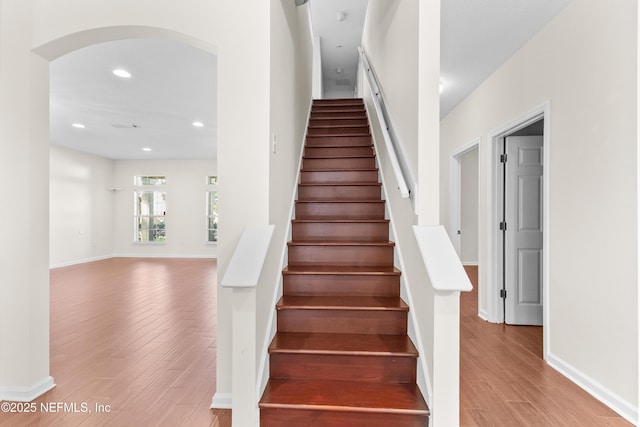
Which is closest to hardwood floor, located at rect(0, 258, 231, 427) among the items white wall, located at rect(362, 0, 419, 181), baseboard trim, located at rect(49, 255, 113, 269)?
white wall, located at rect(362, 0, 419, 181)

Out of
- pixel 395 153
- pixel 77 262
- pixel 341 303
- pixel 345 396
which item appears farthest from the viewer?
pixel 77 262

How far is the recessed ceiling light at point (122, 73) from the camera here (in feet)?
11.7

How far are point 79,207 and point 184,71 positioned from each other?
6.55 meters

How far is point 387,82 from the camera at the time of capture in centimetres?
309

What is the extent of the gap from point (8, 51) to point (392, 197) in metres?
2.90

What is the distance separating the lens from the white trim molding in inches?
80.5

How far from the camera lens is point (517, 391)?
7.39ft

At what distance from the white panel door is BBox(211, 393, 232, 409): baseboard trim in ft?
10.2

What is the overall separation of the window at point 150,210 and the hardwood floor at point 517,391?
8815mm

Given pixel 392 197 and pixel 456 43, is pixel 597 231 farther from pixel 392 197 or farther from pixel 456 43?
pixel 456 43

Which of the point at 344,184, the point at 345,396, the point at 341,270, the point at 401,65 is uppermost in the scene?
the point at 401,65

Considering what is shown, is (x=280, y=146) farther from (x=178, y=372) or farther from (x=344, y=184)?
(x=178, y=372)

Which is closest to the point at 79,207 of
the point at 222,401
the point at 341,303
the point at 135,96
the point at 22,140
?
the point at 135,96

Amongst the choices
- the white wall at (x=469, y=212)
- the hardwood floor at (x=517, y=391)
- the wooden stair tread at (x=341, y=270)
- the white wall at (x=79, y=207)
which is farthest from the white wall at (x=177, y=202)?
the hardwood floor at (x=517, y=391)
